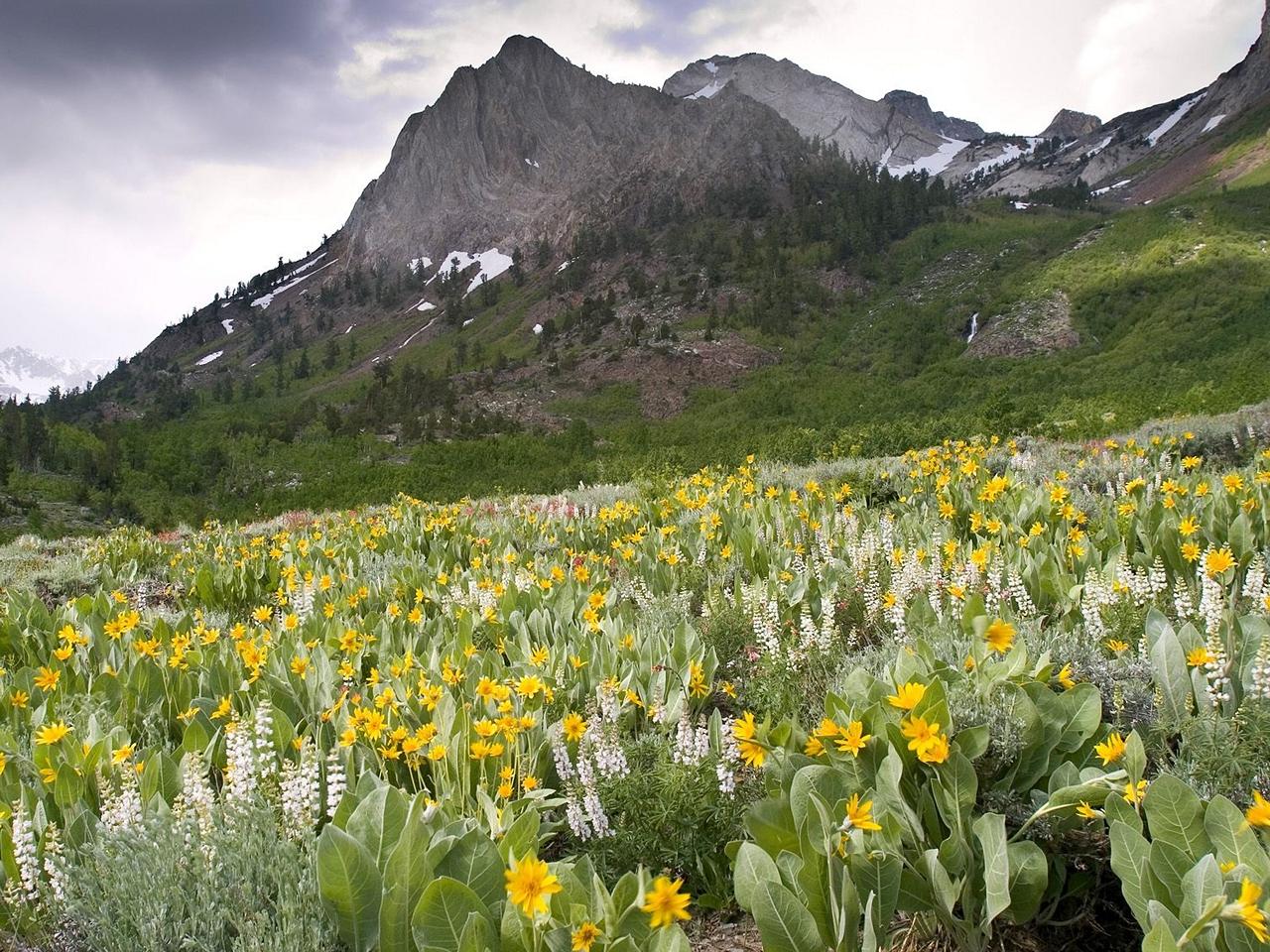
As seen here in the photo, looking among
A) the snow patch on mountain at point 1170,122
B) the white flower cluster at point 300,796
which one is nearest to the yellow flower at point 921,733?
the white flower cluster at point 300,796

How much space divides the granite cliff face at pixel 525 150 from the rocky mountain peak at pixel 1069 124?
97.2 metres

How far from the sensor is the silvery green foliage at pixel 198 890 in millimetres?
1686

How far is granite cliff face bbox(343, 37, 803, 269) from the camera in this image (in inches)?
3750

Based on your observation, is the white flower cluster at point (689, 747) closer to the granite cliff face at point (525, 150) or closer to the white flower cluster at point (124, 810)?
the white flower cluster at point (124, 810)

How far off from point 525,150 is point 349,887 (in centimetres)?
13113

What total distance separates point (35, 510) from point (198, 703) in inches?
1208

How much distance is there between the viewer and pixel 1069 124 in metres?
164

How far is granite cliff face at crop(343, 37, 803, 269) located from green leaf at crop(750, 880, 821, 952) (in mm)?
94889

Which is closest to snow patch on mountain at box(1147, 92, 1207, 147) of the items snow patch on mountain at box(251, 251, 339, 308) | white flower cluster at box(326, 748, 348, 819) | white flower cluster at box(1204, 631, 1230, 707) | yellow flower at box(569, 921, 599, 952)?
snow patch on mountain at box(251, 251, 339, 308)

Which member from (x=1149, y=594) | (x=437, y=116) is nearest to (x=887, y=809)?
(x=1149, y=594)

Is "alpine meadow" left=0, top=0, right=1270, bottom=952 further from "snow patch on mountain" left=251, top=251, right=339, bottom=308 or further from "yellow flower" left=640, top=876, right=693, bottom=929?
"snow patch on mountain" left=251, top=251, right=339, bottom=308

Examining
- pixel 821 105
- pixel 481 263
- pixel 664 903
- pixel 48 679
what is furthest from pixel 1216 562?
pixel 821 105

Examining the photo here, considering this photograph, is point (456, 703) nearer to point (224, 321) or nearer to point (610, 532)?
point (610, 532)

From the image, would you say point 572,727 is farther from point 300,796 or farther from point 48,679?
point 48,679
